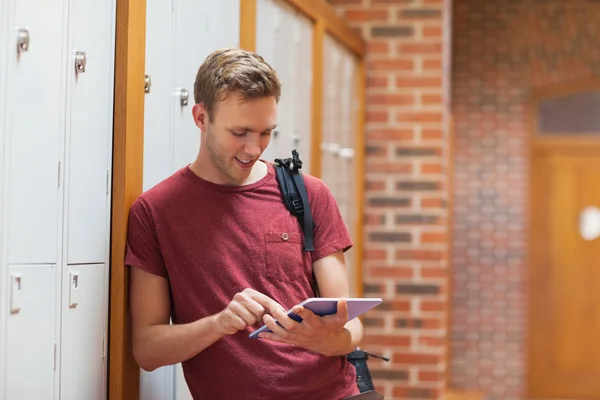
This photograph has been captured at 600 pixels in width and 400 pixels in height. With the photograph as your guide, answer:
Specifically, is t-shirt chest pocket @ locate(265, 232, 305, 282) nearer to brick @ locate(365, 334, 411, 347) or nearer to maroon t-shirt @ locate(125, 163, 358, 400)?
maroon t-shirt @ locate(125, 163, 358, 400)

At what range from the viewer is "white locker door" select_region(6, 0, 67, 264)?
6.16ft

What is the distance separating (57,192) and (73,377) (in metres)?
0.40

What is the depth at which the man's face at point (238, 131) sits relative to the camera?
7.16 feet

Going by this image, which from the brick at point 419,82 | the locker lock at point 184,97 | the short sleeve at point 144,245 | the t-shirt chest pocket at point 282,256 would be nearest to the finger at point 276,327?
the t-shirt chest pocket at point 282,256

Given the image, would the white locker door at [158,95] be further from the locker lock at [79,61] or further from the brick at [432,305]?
the brick at [432,305]

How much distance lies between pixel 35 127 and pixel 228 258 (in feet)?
1.71

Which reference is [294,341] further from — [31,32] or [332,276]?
[31,32]

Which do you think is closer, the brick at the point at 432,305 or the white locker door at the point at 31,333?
the white locker door at the point at 31,333

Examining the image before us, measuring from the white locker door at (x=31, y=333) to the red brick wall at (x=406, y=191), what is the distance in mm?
3154

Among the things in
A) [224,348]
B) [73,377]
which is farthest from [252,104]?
[73,377]

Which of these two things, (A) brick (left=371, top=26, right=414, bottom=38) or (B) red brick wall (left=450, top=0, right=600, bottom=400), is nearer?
(A) brick (left=371, top=26, right=414, bottom=38)

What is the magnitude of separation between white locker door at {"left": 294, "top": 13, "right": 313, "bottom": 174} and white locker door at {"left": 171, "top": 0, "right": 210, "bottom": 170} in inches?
45.5

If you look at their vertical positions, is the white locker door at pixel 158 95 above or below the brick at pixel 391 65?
below

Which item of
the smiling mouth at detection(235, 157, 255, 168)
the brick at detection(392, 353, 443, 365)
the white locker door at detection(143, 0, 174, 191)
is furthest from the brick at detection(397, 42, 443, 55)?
the smiling mouth at detection(235, 157, 255, 168)
